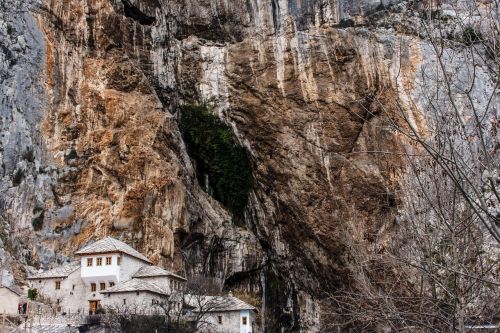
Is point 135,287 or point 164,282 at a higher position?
point 164,282

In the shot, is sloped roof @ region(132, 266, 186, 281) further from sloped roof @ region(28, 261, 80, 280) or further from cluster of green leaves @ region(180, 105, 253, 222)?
cluster of green leaves @ region(180, 105, 253, 222)

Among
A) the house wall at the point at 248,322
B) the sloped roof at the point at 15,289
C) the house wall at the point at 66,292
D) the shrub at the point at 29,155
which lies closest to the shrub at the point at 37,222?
the shrub at the point at 29,155

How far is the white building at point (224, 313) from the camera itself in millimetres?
35781

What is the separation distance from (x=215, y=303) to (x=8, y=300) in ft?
32.9

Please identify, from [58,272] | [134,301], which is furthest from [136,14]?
[134,301]

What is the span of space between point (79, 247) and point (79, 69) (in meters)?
11.6

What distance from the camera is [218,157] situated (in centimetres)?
4888

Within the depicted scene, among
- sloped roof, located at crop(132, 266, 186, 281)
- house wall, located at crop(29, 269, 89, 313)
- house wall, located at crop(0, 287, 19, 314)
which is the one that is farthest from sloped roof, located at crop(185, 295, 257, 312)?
house wall, located at crop(0, 287, 19, 314)

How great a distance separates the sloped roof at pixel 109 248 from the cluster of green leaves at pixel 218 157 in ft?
38.3

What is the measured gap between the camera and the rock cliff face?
4103 cm

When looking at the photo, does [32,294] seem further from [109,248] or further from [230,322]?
[230,322]

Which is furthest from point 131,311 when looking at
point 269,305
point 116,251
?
point 269,305

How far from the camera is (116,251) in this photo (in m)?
35.6

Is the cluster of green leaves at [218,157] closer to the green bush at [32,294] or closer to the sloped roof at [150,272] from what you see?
the sloped roof at [150,272]
